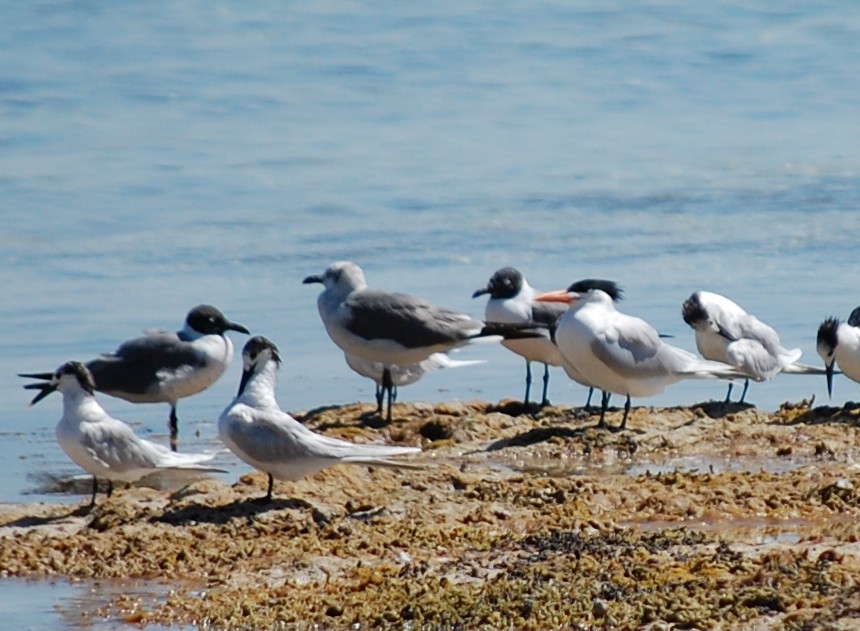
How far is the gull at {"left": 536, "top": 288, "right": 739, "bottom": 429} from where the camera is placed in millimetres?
10742

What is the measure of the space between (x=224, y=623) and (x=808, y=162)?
14764 mm

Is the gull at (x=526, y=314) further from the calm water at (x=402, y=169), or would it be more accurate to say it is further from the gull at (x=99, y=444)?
the gull at (x=99, y=444)

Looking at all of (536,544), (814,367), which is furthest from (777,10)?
(536,544)

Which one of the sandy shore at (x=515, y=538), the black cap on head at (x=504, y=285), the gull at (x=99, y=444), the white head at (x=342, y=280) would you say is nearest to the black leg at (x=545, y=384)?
the black cap on head at (x=504, y=285)

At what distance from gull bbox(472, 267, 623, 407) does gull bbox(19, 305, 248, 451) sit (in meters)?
1.65

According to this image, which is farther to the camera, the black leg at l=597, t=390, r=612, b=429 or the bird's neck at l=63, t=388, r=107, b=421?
the black leg at l=597, t=390, r=612, b=429

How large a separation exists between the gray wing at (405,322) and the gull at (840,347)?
6.79 feet

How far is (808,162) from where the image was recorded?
20.3 metres

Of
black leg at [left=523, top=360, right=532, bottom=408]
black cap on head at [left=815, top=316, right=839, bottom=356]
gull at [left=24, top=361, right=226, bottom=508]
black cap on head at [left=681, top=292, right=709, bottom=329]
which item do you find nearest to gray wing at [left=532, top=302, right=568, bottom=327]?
black leg at [left=523, top=360, right=532, bottom=408]

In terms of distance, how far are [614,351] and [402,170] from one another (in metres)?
8.96

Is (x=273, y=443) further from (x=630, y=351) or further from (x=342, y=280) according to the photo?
(x=342, y=280)

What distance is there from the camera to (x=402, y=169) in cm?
1948

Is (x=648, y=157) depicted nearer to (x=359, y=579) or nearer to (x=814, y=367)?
(x=814, y=367)

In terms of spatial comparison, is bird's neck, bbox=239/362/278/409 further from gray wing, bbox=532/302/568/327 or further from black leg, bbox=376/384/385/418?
gray wing, bbox=532/302/568/327
